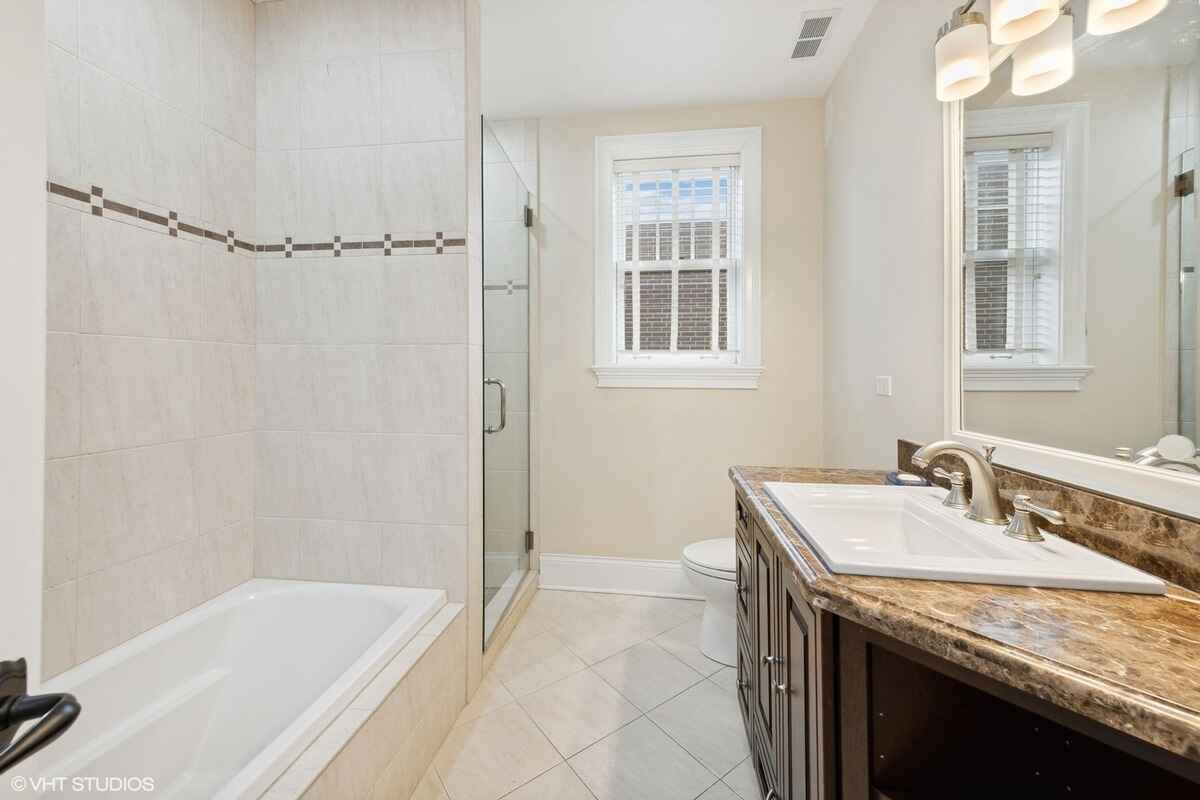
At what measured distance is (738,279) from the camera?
268 centimetres

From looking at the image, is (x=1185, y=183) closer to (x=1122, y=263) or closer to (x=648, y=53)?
(x=1122, y=263)

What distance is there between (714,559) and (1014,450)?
44.0 inches

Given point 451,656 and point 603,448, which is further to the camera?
point 603,448

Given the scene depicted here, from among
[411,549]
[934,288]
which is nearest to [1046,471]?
[934,288]

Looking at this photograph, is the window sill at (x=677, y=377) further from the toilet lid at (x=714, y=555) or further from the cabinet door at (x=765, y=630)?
the cabinet door at (x=765, y=630)

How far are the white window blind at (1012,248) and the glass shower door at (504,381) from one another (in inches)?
63.3

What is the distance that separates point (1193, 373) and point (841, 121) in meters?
1.93

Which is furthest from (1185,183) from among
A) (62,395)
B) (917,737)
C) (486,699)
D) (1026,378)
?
(62,395)

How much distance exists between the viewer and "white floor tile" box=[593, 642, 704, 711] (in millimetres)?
1838

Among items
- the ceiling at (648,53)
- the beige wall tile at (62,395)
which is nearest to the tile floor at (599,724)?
the beige wall tile at (62,395)

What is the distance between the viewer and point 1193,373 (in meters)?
0.79

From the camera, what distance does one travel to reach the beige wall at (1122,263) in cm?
86

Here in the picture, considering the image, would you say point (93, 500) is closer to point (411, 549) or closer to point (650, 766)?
point (411, 549)

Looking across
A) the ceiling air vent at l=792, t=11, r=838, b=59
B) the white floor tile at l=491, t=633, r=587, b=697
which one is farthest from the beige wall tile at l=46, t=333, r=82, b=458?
the ceiling air vent at l=792, t=11, r=838, b=59
